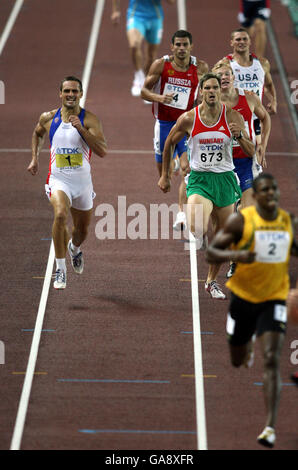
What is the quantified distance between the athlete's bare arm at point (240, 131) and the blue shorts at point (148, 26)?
762 centimetres

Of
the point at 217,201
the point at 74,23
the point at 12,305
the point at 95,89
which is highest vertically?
the point at 74,23

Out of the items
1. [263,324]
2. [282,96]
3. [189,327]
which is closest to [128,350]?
[189,327]

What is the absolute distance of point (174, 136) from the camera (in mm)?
10383

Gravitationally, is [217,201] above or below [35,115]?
below

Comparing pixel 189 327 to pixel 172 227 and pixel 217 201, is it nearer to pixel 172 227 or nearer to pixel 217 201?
pixel 217 201

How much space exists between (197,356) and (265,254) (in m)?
2.13

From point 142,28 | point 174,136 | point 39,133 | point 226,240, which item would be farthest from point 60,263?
point 142,28

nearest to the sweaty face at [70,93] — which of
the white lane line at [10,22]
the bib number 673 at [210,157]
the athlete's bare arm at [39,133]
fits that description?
the athlete's bare arm at [39,133]

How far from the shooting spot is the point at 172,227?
41.5ft

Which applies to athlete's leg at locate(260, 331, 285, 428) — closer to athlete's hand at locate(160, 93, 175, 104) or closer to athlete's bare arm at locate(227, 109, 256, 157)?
athlete's bare arm at locate(227, 109, 256, 157)

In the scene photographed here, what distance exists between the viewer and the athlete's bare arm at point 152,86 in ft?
40.7

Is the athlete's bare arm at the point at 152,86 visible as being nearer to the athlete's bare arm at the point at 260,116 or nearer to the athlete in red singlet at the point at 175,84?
the athlete in red singlet at the point at 175,84

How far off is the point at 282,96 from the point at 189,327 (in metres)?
8.68

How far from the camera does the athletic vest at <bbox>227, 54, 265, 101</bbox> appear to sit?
12188 mm
